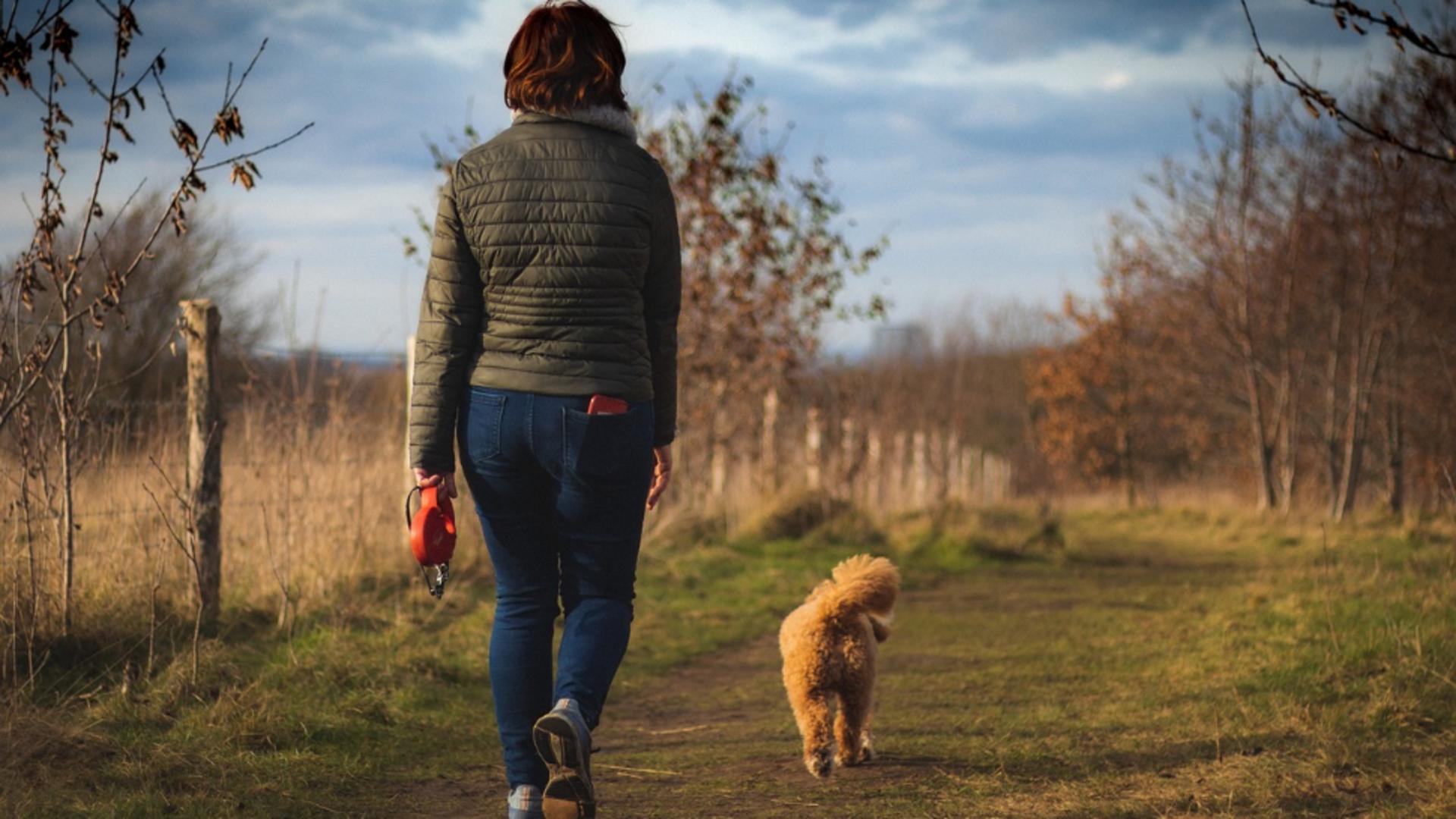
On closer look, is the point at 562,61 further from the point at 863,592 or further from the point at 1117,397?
the point at 1117,397

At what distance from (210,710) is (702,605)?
4361 millimetres

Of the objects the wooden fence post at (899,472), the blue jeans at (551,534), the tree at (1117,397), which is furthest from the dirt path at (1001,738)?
the tree at (1117,397)

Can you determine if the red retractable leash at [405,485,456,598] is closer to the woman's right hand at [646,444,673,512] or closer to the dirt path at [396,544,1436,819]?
the woman's right hand at [646,444,673,512]

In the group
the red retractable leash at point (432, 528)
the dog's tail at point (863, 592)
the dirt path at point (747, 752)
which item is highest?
the red retractable leash at point (432, 528)

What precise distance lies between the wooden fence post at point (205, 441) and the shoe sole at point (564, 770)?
3648mm

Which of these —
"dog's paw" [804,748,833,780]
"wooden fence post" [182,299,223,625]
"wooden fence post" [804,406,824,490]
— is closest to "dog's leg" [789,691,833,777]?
"dog's paw" [804,748,833,780]

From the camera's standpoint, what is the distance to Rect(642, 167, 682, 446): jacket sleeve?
3342 millimetres

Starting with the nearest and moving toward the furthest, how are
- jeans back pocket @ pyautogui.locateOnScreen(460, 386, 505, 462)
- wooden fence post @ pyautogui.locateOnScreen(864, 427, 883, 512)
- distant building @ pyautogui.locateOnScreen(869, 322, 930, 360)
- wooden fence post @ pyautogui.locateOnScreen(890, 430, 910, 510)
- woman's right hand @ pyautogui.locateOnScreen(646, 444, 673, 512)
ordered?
jeans back pocket @ pyautogui.locateOnScreen(460, 386, 505, 462) < woman's right hand @ pyautogui.locateOnScreen(646, 444, 673, 512) < wooden fence post @ pyautogui.locateOnScreen(864, 427, 883, 512) < wooden fence post @ pyautogui.locateOnScreen(890, 430, 910, 510) < distant building @ pyautogui.locateOnScreen(869, 322, 930, 360)

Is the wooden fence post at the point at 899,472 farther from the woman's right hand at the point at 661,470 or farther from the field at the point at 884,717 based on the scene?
the woman's right hand at the point at 661,470

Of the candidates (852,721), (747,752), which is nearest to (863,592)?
(852,721)

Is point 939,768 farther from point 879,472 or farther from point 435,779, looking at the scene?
point 879,472

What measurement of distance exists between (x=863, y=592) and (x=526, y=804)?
4.95 feet

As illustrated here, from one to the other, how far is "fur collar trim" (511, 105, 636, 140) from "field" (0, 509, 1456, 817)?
82.6 inches

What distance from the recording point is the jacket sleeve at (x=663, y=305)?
3.34 m
